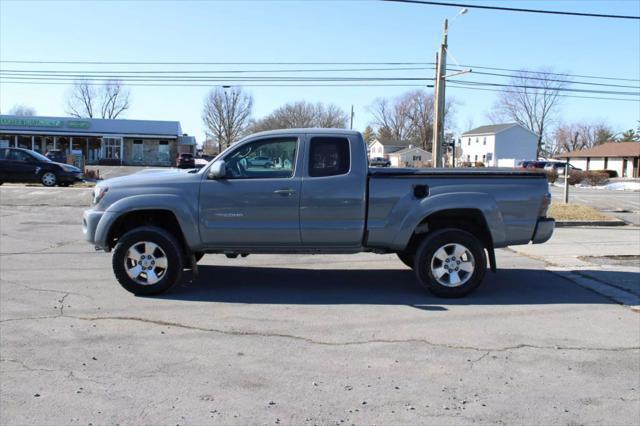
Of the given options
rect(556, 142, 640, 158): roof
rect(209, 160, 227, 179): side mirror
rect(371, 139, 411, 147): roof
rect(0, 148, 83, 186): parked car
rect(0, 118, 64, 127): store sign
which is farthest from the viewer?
rect(371, 139, 411, 147): roof

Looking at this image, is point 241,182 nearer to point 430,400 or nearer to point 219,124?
point 430,400

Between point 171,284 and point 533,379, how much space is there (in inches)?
165

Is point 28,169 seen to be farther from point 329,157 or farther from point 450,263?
point 450,263

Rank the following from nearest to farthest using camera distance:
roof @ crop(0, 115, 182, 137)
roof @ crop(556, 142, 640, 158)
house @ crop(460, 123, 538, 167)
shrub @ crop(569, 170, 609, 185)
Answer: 1. shrub @ crop(569, 170, 609, 185)
2. roof @ crop(0, 115, 182, 137)
3. roof @ crop(556, 142, 640, 158)
4. house @ crop(460, 123, 538, 167)

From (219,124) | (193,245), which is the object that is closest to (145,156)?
(219,124)

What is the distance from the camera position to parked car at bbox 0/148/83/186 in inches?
916

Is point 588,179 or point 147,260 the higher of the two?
point 588,179

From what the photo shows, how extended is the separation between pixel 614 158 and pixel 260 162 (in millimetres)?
72550

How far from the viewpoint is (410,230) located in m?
6.79

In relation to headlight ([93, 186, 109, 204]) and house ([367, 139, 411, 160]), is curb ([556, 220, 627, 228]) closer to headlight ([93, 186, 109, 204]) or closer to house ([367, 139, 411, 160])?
headlight ([93, 186, 109, 204])

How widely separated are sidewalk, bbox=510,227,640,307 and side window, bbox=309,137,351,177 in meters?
3.79

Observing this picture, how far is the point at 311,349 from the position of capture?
505 cm

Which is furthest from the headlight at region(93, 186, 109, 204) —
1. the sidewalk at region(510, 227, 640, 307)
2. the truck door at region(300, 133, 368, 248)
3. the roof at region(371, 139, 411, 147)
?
the roof at region(371, 139, 411, 147)

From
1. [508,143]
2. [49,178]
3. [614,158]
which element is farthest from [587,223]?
[508,143]
